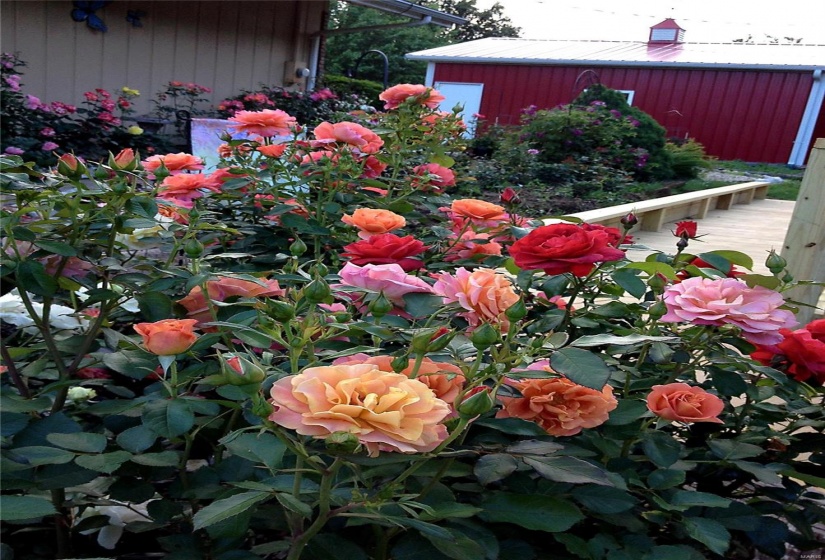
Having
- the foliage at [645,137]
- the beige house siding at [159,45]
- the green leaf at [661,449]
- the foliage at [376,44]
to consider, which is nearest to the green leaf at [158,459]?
the green leaf at [661,449]

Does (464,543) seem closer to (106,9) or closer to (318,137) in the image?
(318,137)

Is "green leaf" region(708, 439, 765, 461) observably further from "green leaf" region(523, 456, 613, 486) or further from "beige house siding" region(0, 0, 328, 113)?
"beige house siding" region(0, 0, 328, 113)

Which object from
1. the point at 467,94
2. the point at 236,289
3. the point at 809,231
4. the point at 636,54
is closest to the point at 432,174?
the point at 236,289

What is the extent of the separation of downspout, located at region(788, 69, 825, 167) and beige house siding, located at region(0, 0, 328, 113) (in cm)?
1022

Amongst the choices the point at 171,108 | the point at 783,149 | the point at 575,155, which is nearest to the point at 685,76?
the point at 783,149

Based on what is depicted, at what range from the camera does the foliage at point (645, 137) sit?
8.55 meters

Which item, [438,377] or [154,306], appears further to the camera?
[154,306]

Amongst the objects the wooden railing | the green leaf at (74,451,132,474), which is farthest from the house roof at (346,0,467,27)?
the green leaf at (74,451,132,474)

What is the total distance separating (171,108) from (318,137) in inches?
220

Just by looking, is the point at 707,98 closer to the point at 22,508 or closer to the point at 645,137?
the point at 645,137

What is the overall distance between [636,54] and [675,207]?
1143 cm

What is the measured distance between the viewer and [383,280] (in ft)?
2.74

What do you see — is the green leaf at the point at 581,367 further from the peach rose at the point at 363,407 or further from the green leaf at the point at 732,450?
the green leaf at the point at 732,450

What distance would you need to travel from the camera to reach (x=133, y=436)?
0.80m
